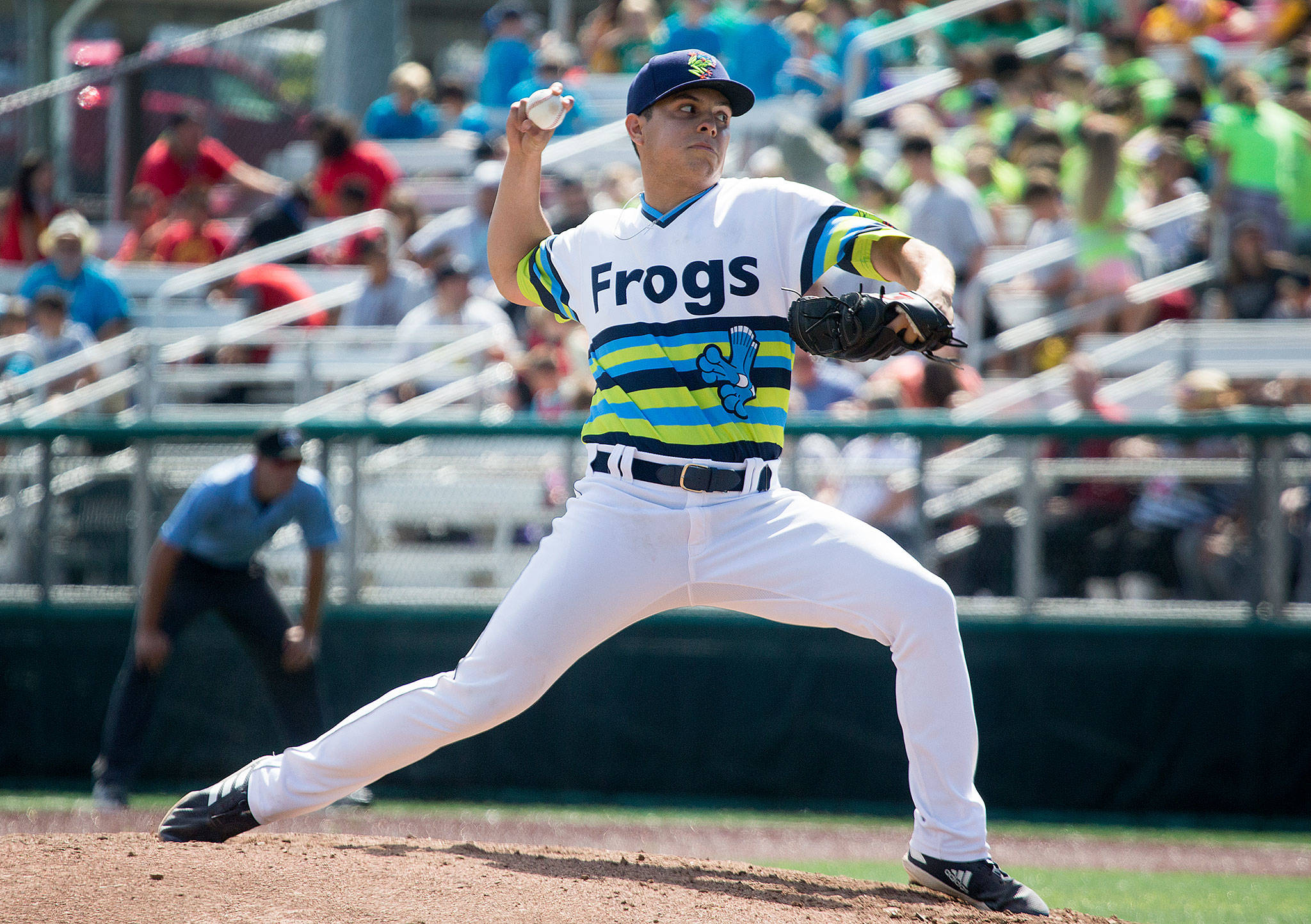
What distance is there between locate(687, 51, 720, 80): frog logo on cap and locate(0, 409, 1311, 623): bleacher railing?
3.80 meters

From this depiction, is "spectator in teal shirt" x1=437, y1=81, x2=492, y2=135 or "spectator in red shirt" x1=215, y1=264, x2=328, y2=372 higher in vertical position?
"spectator in teal shirt" x1=437, y1=81, x2=492, y2=135

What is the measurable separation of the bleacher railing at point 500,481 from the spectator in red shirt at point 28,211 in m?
4.11

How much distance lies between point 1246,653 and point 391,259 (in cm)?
657

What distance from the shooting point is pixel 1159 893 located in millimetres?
5691

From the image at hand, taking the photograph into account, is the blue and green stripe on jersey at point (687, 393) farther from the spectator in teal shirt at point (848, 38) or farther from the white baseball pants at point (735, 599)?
the spectator in teal shirt at point (848, 38)

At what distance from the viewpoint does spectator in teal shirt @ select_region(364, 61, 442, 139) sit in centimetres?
1370

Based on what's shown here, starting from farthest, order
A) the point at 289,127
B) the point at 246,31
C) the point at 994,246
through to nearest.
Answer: the point at 289,127 → the point at 246,31 → the point at 994,246

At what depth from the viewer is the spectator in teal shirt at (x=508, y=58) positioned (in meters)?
13.8

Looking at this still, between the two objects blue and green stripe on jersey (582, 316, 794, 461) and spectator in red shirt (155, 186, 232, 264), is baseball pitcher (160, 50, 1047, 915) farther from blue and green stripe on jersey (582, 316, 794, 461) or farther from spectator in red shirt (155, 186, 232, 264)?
spectator in red shirt (155, 186, 232, 264)

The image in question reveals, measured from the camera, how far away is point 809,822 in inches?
292

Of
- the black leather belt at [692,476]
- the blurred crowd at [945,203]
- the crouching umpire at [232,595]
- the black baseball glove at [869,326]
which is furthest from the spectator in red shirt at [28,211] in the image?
the black baseball glove at [869,326]

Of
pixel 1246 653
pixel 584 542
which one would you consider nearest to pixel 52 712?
pixel 584 542

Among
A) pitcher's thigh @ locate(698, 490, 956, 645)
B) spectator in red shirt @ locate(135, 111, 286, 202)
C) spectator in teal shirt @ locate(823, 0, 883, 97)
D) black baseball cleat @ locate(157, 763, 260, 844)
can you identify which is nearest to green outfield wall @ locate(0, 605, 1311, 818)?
black baseball cleat @ locate(157, 763, 260, 844)

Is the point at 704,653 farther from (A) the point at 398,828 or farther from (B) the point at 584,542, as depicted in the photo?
(B) the point at 584,542
